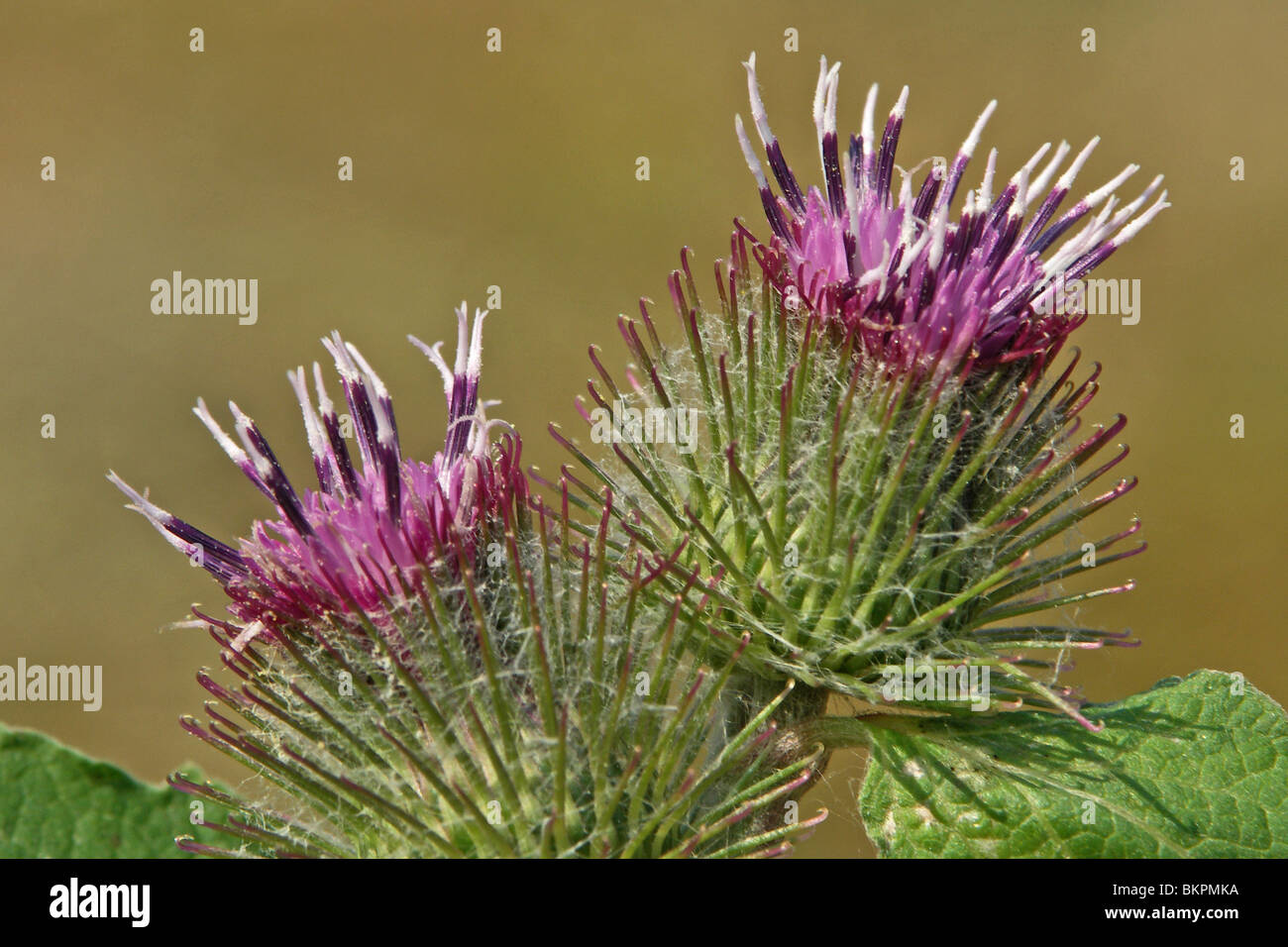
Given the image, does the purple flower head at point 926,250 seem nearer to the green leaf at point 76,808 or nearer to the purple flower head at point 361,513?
the purple flower head at point 361,513

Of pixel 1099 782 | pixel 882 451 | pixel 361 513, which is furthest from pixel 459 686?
pixel 1099 782

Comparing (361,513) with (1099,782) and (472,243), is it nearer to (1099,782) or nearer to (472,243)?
(1099,782)

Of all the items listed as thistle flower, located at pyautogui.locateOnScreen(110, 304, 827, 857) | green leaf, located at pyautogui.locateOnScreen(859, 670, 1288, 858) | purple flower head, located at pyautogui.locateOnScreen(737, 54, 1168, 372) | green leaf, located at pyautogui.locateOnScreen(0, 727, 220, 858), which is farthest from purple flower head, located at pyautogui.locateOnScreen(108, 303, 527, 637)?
green leaf, located at pyautogui.locateOnScreen(859, 670, 1288, 858)

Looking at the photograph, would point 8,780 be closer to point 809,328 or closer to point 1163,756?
point 809,328

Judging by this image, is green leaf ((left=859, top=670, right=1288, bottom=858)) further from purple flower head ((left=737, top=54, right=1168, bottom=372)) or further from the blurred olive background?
the blurred olive background
